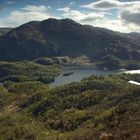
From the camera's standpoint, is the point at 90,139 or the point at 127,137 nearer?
the point at 127,137

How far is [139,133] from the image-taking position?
65.0 metres

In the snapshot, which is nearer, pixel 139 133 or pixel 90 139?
pixel 139 133

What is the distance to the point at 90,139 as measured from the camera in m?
69.3

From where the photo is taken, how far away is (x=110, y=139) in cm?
6281

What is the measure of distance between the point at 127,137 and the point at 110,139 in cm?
340

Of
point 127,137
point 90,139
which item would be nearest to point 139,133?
point 127,137

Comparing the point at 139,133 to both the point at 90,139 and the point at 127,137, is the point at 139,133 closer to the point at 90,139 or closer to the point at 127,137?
the point at 127,137

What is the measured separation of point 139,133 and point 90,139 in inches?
407

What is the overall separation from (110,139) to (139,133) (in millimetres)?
6285

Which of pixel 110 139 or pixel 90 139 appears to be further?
pixel 90 139
